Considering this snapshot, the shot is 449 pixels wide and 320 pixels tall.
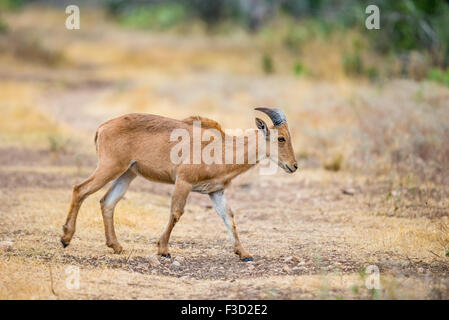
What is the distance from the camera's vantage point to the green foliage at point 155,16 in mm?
39000

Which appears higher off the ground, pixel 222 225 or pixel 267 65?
pixel 267 65

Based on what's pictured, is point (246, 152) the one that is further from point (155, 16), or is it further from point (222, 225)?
point (155, 16)

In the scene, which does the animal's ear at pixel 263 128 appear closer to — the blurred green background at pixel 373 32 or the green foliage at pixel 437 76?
the blurred green background at pixel 373 32

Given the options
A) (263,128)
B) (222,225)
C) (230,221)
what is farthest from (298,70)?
(230,221)

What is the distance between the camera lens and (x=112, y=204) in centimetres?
730

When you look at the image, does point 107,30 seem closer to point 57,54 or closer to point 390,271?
point 57,54

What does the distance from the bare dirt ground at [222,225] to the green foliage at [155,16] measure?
71.9 feet

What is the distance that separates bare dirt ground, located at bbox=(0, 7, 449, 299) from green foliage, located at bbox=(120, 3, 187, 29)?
21926 millimetres

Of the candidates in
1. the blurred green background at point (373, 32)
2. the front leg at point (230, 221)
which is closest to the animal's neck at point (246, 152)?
the front leg at point (230, 221)

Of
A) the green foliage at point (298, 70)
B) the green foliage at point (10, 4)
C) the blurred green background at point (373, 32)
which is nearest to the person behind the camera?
the blurred green background at point (373, 32)

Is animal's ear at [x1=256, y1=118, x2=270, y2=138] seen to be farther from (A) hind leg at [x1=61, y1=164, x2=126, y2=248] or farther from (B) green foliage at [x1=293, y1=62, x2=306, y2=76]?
(B) green foliage at [x1=293, y1=62, x2=306, y2=76]

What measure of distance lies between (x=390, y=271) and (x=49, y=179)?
5.99 m

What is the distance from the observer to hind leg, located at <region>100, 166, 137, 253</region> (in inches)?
282

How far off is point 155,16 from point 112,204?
3635cm
